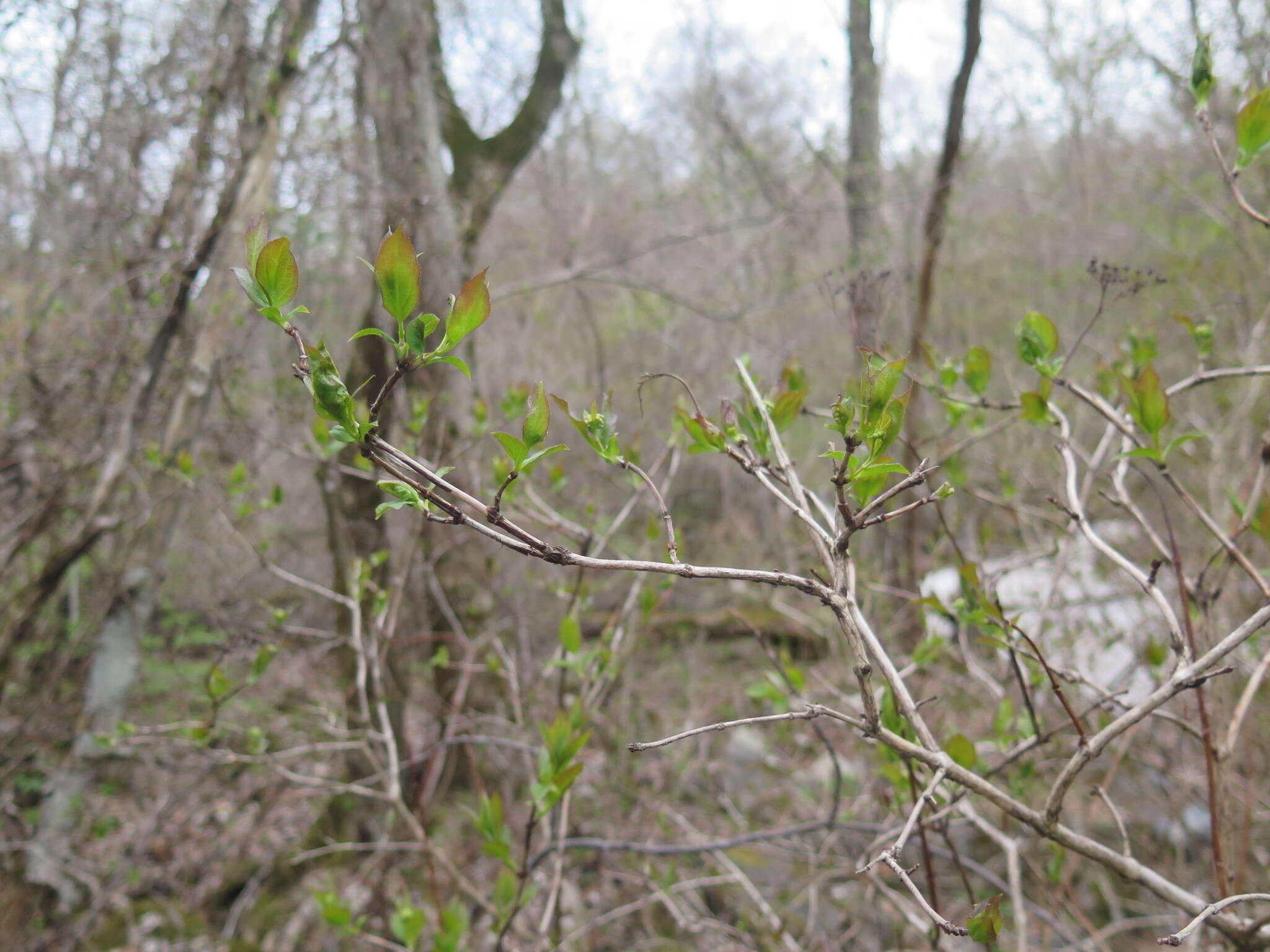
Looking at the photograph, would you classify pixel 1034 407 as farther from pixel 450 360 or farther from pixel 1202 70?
pixel 450 360

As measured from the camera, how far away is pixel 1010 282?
11.6 metres

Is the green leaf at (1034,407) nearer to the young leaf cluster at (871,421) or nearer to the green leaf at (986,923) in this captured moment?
the young leaf cluster at (871,421)

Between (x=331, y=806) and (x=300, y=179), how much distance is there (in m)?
3.62

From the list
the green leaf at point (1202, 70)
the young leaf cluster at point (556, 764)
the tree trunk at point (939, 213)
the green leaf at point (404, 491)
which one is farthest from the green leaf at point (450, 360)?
the tree trunk at point (939, 213)

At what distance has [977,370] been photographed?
1413mm

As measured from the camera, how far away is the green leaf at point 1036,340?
1.21 m

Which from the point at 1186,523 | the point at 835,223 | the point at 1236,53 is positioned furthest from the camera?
the point at 835,223

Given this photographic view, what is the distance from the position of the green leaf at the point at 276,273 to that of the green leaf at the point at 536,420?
0.80 feet

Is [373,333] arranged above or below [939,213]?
below

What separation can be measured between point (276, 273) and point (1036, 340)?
45.9 inches

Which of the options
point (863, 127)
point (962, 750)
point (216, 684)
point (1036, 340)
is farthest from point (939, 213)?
point (216, 684)

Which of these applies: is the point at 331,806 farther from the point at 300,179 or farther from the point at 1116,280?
the point at 1116,280

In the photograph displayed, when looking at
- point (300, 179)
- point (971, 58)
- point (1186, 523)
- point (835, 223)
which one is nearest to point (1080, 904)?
point (1186, 523)

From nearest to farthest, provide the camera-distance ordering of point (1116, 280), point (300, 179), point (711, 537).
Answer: point (1116, 280)
point (300, 179)
point (711, 537)
